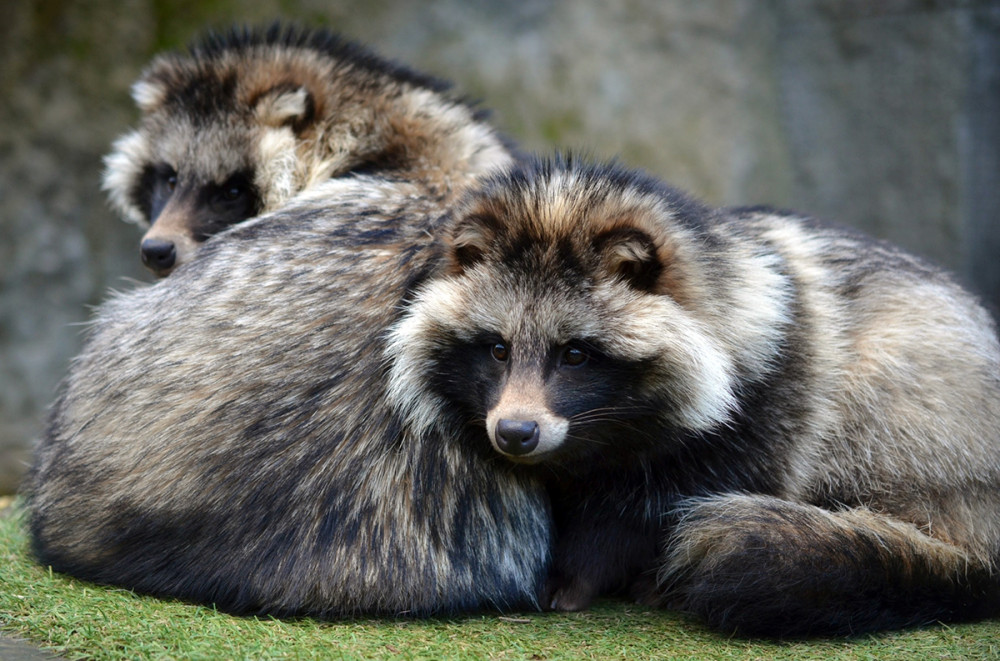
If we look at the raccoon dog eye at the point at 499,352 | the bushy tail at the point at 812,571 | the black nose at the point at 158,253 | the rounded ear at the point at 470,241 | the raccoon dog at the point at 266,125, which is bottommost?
the bushy tail at the point at 812,571

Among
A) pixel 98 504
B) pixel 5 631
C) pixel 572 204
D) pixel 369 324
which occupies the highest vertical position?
pixel 572 204

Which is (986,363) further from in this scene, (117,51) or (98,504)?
(117,51)

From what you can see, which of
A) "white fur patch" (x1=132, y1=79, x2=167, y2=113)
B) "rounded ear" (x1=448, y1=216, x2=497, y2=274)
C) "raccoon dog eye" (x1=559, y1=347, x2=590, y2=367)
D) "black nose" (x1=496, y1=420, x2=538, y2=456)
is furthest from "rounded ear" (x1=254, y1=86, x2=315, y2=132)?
"black nose" (x1=496, y1=420, x2=538, y2=456)

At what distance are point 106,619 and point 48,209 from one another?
16.4 ft

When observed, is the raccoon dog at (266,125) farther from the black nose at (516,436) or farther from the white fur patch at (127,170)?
the black nose at (516,436)

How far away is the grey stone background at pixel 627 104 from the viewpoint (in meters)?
7.32

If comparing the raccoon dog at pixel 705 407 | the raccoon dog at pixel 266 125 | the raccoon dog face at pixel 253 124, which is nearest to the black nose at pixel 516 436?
the raccoon dog at pixel 705 407

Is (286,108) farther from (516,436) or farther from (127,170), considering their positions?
(516,436)

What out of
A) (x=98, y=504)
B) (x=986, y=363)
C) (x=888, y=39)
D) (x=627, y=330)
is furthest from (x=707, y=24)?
(x=98, y=504)

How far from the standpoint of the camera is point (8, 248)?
730cm

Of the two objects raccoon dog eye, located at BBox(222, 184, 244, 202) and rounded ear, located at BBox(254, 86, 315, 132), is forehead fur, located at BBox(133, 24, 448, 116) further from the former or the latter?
raccoon dog eye, located at BBox(222, 184, 244, 202)

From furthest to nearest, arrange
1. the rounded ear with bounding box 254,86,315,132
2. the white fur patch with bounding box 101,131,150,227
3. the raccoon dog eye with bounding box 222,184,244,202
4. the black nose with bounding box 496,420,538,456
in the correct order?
the white fur patch with bounding box 101,131,150,227 → the raccoon dog eye with bounding box 222,184,244,202 → the rounded ear with bounding box 254,86,315,132 → the black nose with bounding box 496,420,538,456

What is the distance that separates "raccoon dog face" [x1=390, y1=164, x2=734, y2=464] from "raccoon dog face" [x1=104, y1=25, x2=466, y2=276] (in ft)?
4.90

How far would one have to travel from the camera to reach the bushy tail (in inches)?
128
